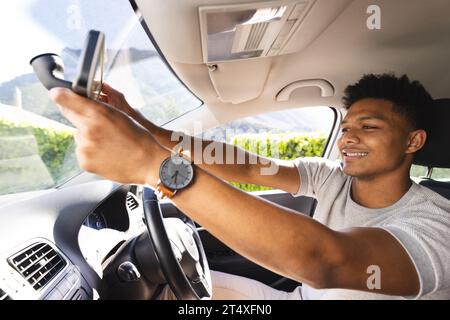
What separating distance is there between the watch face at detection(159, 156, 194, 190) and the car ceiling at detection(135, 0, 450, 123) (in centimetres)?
57

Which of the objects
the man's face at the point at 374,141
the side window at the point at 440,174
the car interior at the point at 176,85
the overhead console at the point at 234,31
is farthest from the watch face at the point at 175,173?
the side window at the point at 440,174

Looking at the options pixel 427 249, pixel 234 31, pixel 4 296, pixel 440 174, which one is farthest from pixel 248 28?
pixel 440 174

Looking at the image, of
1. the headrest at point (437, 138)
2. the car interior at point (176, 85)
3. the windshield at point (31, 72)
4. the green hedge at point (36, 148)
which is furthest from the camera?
the headrest at point (437, 138)

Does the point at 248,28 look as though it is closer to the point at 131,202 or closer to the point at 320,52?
the point at 320,52

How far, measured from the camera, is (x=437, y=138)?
139cm

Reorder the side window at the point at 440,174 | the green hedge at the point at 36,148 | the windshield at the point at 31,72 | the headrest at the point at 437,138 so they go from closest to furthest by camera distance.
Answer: the windshield at the point at 31,72 < the green hedge at the point at 36,148 < the headrest at the point at 437,138 < the side window at the point at 440,174

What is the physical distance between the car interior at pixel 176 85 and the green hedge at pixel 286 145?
33.1 inches

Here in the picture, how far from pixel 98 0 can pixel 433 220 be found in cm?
120

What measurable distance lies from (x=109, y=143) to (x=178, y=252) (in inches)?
29.6

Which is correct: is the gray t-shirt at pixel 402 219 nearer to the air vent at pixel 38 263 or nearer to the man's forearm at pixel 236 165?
the man's forearm at pixel 236 165

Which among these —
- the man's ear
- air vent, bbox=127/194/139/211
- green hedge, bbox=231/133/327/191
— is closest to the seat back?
the man's ear

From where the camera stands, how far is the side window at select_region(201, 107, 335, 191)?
221 centimetres

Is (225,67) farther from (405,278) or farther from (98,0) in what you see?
(405,278)

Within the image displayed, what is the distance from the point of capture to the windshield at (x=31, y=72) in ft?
3.57
